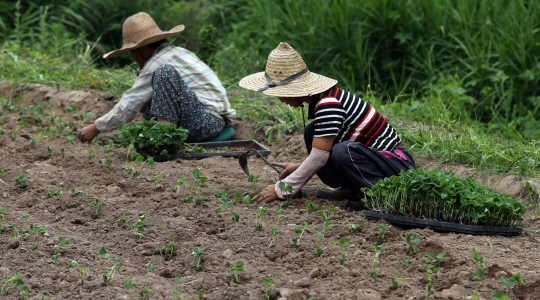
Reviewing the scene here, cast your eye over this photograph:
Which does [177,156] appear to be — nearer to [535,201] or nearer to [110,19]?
[535,201]

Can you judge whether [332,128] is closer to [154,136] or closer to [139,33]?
[154,136]

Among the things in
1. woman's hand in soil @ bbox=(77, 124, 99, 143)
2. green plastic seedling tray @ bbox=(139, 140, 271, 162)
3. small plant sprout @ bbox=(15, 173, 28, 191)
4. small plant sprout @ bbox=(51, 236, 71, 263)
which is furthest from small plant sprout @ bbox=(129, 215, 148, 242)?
woman's hand in soil @ bbox=(77, 124, 99, 143)

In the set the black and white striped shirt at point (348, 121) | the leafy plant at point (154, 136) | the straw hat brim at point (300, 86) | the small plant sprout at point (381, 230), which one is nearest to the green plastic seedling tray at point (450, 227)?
the small plant sprout at point (381, 230)

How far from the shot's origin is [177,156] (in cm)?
424

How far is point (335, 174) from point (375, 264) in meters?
1.01

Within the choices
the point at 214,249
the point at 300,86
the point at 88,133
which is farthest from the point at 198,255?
the point at 88,133

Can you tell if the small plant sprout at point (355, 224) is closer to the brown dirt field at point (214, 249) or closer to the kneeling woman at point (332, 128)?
the brown dirt field at point (214, 249)

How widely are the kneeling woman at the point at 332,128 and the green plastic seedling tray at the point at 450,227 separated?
307 millimetres

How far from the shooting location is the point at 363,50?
7.22m

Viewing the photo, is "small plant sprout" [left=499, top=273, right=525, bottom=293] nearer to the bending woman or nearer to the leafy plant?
the leafy plant

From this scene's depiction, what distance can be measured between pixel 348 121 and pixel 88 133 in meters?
2.30

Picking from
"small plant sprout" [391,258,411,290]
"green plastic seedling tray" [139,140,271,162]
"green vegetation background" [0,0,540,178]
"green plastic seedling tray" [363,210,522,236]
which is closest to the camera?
"small plant sprout" [391,258,411,290]

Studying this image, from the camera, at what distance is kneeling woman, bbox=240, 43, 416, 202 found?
310 cm

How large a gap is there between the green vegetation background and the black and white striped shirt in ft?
4.90
